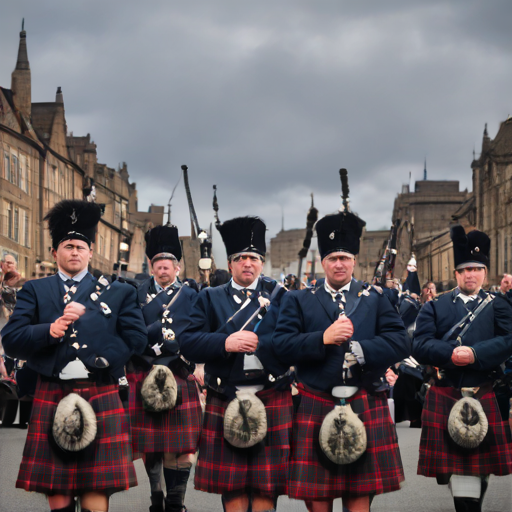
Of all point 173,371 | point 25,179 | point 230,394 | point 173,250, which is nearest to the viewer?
point 230,394

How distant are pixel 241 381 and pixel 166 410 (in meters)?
1.62

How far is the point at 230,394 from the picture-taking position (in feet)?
17.8

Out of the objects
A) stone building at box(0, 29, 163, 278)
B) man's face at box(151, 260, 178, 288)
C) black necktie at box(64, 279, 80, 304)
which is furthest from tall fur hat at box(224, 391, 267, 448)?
stone building at box(0, 29, 163, 278)

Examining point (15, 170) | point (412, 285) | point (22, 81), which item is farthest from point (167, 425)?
point (22, 81)

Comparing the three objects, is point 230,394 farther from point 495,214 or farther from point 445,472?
point 495,214

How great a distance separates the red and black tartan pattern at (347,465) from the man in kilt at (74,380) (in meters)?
1.12

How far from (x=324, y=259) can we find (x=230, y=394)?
1079 mm

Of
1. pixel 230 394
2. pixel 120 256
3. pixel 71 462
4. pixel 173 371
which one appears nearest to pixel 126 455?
pixel 71 462

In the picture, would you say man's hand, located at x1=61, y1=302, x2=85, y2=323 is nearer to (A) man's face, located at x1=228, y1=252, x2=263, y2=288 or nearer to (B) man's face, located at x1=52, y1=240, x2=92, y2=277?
(B) man's face, located at x1=52, y1=240, x2=92, y2=277

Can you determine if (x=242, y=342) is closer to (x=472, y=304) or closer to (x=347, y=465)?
(x=347, y=465)

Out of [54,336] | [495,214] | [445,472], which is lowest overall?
[445,472]

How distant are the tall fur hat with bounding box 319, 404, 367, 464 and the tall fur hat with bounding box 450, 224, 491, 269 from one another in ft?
6.73

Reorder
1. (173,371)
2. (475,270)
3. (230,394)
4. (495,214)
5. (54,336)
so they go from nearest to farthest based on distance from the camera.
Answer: (54,336) < (230,394) < (475,270) < (173,371) < (495,214)

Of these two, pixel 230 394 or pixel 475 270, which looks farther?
pixel 475 270
